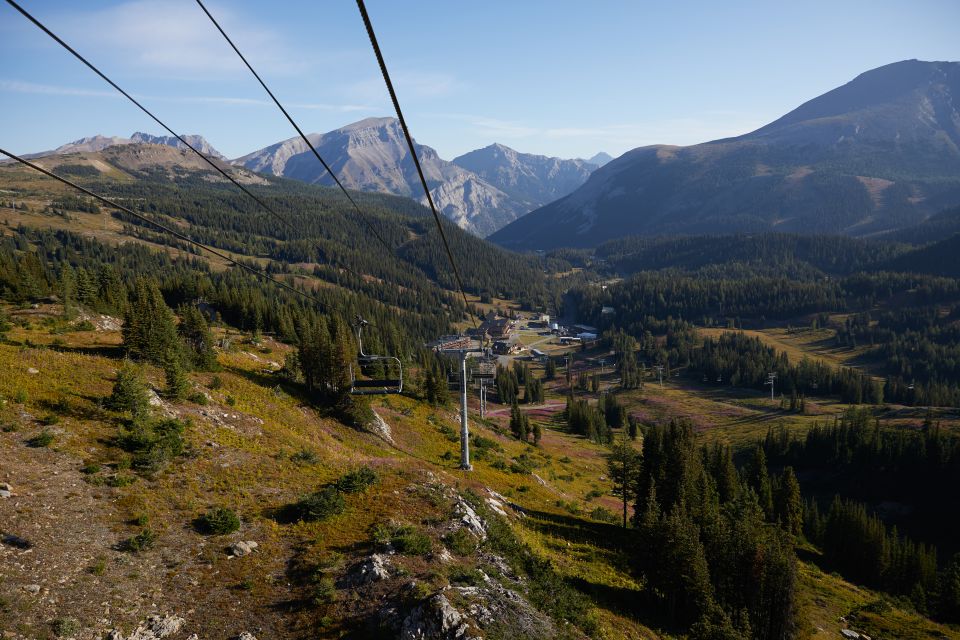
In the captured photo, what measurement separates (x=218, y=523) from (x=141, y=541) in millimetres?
3440

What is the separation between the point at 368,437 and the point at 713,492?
42973 mm

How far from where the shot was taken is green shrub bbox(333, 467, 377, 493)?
32.9 metres

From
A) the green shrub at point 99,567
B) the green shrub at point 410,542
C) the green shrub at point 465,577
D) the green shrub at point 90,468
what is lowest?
the green shrub at point 465,577

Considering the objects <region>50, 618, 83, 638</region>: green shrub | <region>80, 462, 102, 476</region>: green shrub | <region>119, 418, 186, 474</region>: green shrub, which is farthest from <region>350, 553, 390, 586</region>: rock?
<region>80, 462, 102, 476</region>: green shrub

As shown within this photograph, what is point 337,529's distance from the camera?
28.4 meters

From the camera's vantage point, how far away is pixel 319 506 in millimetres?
29281

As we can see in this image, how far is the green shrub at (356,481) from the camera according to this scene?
1294 inches

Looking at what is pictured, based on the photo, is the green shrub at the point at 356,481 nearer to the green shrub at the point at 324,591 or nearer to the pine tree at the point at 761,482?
the green shrub at the point at 324,591

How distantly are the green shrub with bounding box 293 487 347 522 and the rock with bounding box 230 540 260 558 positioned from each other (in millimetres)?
3589

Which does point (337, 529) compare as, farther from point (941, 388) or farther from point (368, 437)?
point (941, 388)

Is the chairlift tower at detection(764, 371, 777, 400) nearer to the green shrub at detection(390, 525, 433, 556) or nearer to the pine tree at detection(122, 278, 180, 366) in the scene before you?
the green shrub at detection(390, 525, 433, 556)

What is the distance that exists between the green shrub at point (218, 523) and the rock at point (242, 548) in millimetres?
1265

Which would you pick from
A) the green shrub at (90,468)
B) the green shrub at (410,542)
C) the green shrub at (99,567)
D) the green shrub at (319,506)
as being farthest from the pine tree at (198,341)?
A: the green shrub at (410,542)

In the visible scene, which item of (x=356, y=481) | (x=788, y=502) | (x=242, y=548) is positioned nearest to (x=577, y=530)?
(x=356, y=481)
